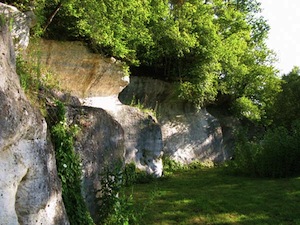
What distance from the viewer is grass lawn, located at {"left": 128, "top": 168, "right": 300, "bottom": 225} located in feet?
27.0

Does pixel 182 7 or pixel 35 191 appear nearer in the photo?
pixel 35 191

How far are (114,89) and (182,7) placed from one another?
19.0 ft

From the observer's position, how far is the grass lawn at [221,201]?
8.23 meters

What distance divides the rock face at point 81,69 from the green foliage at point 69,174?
621 cm

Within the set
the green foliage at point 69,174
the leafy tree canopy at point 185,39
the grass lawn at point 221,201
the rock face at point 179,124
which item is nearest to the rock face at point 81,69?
the leafy tree canopy at point 185,39

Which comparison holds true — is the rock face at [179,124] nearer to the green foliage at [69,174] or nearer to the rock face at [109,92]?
Result: the rock face at [109,92]

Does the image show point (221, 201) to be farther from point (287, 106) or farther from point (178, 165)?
point (287, 106)

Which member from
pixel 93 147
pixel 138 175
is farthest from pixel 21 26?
pixel 138 175

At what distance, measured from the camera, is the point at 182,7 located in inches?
709

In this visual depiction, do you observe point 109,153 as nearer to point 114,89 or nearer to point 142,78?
point 114,89

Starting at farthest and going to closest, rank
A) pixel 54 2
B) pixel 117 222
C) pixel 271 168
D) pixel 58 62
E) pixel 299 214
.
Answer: pixel 271 168
pixel 58 62
pixel 54 2
pixel 299 214
pixel 117 222

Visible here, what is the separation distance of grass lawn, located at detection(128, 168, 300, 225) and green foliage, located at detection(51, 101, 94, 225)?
1.31 meters

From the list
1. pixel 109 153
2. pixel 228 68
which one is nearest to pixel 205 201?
pixel 109 153

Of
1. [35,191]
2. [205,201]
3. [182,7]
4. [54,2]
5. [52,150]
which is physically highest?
[182,7]
